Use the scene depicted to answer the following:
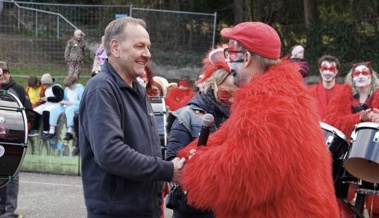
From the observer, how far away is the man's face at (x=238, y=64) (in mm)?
3598

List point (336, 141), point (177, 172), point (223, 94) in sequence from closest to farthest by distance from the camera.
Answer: point (177, 172)
point (223, 94)
point (336, 141)

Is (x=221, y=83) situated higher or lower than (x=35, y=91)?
higher

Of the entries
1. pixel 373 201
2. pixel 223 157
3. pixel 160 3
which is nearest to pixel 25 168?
pixel 373 201

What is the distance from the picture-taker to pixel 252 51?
141 inches

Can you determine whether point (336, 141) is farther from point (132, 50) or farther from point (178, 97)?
point (132, 50)

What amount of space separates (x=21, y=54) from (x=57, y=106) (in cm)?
657

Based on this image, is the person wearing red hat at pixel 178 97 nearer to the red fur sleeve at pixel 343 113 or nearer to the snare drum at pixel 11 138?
the red fur sleeve at pixel 343 113

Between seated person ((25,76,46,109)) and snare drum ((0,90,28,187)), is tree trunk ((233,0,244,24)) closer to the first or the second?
seated person ((25,76,46,109))

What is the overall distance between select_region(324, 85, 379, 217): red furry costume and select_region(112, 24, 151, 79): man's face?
4.00 meters

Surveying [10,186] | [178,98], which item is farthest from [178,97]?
[10,186]

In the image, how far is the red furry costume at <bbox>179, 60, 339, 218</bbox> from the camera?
3.31 m

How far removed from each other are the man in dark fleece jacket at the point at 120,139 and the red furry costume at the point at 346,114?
13.0 ft

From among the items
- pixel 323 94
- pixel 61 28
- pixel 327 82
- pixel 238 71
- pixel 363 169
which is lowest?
pixel 363 169

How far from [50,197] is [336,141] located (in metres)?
4.35
